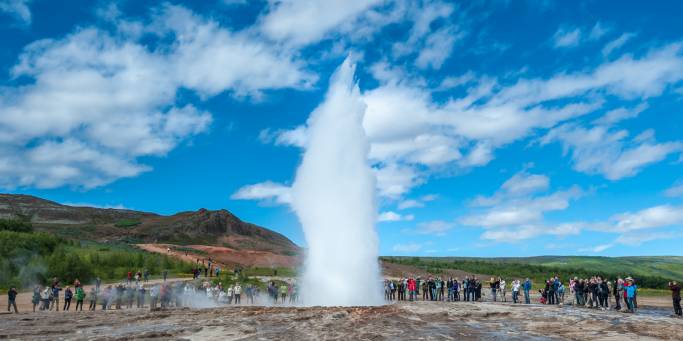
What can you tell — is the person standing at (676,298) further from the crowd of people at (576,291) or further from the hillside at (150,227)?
the hillside at (150,227)

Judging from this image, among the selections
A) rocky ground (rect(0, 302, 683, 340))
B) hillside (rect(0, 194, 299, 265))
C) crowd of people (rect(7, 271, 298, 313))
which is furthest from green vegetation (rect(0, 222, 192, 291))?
hillside (rect(0, 194, 299, 265))

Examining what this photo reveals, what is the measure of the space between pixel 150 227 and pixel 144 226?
142cm

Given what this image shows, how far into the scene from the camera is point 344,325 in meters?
16.1

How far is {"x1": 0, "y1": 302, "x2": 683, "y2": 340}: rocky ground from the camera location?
48.4 ft

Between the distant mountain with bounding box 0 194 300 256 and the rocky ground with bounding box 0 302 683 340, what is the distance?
62241mm

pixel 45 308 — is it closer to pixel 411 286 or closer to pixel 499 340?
pixel 411 286

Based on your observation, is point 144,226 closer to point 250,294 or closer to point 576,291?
point 250,294

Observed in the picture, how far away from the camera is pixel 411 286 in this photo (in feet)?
91.5

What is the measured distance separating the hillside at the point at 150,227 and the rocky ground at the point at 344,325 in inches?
Answer: 1923

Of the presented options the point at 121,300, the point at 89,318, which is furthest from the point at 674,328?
the point at 121,300

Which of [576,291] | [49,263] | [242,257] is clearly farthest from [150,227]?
[576,291]

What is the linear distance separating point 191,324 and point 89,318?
198 inches

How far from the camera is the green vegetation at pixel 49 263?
110ft

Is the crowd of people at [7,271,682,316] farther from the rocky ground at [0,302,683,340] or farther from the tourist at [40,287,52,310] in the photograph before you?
the rocky ground at [0,302,683,340]
